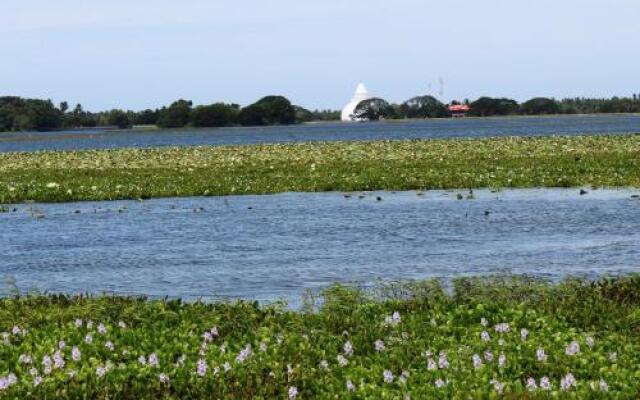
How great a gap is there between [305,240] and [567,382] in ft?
48.3

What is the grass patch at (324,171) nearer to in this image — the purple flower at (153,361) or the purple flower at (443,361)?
the purple flower at (443,361)

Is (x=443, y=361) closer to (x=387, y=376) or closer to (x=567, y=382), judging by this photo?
(x=387, y=376)

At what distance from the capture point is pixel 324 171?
144ft

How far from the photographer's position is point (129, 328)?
1305 centimetres

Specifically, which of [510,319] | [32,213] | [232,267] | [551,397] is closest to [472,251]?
[232,267]

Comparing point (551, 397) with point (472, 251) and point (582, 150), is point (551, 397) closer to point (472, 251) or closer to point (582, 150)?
point (472, 251)

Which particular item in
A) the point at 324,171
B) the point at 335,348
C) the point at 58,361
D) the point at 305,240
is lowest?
the point at 324,171

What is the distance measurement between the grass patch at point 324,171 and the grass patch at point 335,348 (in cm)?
2250

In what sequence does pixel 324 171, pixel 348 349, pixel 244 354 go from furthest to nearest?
pixel 324 171, pixel 348 349, pixel 244 354

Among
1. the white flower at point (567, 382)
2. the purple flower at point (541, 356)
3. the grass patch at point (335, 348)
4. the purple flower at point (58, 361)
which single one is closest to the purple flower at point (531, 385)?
the grass patch at point (335, 348)

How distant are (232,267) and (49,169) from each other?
1234 inches

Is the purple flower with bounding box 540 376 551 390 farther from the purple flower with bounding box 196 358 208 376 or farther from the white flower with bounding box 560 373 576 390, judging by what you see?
the purple flower with bounding box 196 358 208 376

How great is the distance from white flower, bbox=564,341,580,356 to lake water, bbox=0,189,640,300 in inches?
262

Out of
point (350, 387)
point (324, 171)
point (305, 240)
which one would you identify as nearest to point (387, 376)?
point (350, 387)
